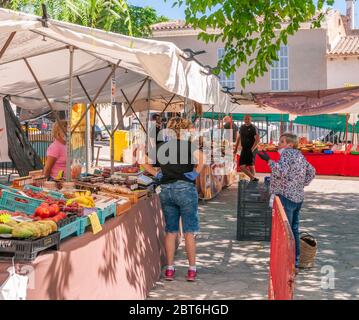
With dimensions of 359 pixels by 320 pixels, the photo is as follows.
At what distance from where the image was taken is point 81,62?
26.6 ft

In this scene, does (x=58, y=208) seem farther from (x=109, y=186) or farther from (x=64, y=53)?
(x=64, y=53)

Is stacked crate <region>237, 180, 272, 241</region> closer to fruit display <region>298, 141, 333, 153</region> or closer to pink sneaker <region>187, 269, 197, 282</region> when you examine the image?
pink sneaker <region>187, 269, 197, 282</region>

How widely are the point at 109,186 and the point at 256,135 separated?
8710mm

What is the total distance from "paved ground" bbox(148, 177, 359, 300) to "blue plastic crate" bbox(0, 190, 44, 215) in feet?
5.30

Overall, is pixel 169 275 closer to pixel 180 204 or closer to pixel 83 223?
pixel 180 204

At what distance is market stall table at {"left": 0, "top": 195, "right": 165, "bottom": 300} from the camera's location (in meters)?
3.66

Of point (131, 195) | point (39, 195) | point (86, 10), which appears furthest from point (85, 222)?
point (86, 10)

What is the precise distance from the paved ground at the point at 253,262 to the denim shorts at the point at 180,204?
642mm

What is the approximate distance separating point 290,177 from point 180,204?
136cm

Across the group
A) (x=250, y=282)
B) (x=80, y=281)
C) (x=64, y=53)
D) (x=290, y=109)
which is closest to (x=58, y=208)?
(x=80, y=281)

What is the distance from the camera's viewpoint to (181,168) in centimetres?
606

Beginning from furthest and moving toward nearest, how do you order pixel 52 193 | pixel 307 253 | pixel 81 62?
pixel 81 62 → pixel 307 253 → pixel 52 193

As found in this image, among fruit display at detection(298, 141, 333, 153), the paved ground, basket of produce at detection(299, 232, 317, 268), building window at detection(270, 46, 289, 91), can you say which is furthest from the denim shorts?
building window at detection(270, 46, 289, 91)
